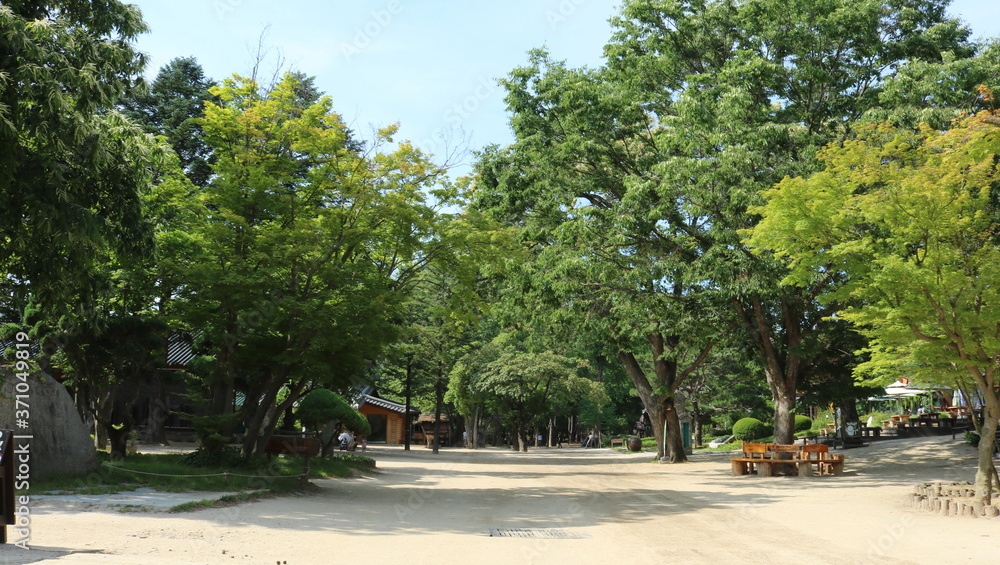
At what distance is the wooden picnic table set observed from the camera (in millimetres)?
20125

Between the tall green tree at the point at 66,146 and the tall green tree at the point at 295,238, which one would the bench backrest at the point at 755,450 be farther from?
the tall green tree at the point at 66,146

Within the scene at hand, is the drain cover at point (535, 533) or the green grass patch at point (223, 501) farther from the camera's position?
the green grass patch at point (223, 501)

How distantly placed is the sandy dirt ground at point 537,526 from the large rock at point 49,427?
2213 mm

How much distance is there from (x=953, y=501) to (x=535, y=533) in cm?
716

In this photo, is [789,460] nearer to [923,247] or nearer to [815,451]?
[815,451]

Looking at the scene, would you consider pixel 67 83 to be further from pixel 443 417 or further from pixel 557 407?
pixel 443 417

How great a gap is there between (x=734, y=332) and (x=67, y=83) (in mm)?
19995

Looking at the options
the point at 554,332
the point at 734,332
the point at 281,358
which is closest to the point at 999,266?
the point at 734,332

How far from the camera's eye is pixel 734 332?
77.8 ft

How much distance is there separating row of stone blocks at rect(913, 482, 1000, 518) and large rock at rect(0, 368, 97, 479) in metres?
14.9

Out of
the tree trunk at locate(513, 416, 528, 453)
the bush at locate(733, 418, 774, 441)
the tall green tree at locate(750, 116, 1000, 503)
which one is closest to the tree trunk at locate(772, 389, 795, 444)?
the tall green tree at locate(750, 116, 1000, 503)

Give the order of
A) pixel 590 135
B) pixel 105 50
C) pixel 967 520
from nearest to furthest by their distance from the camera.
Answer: pixel 105 50, pixel 967 520, pixel 590 135

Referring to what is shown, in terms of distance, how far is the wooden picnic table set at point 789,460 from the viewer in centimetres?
2012

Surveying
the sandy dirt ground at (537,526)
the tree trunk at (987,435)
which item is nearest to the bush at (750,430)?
the sandy dirt ground at (537,526)
